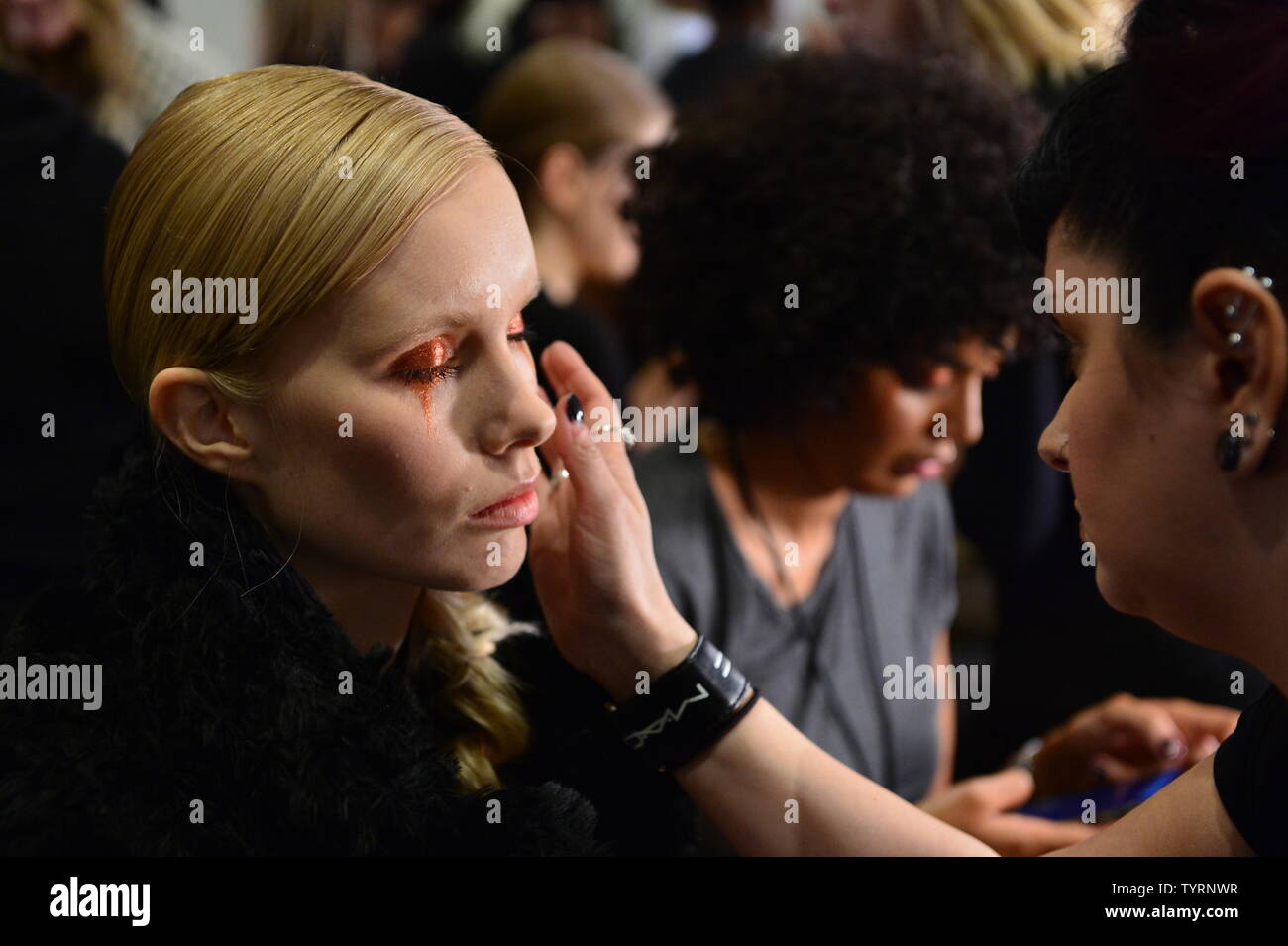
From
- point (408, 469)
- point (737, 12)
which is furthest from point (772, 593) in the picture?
point (737, 12)

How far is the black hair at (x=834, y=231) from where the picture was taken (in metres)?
1.54

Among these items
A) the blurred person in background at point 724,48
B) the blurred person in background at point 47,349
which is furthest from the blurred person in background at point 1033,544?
the blurred person in background at point 47,349

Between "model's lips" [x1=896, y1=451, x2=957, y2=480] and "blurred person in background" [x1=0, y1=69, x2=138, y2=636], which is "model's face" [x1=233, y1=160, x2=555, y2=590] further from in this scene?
"model's lips" [x1=896, y1=451, x2=957, y2=480]

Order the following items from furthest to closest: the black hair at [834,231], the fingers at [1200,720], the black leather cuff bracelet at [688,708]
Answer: the black hair at [834,231], the fingers at [1200,720], the black leather cuff bracelet at [688,708]

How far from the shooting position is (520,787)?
1.01m

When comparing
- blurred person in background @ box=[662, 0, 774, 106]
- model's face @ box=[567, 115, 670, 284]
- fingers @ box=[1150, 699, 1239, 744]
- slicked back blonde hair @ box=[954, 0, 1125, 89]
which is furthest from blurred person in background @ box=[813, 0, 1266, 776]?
blurred person in background @ box=[662, 0, 774, 106]

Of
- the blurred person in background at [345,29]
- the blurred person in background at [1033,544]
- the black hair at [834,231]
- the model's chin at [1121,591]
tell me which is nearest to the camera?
the model's chin at [1121,591]

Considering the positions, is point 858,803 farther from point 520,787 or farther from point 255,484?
point 255,484

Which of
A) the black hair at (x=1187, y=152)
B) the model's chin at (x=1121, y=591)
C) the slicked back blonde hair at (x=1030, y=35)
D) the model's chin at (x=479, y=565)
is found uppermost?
the slicked back blonde hair at (x=1030, y=35)

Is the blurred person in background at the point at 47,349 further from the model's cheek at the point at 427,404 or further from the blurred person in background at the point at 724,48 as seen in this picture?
the blurred person in background at the point at 724,48

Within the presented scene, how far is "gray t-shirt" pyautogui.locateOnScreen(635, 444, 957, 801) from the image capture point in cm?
158

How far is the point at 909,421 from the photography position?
61.6 inches

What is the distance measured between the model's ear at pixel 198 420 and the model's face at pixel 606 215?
A: 160 centimetres
